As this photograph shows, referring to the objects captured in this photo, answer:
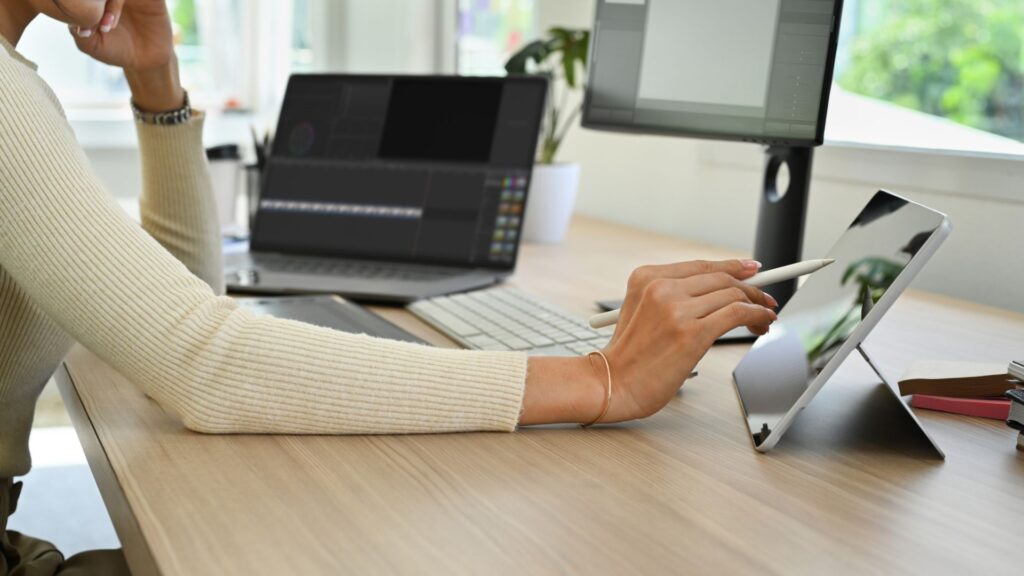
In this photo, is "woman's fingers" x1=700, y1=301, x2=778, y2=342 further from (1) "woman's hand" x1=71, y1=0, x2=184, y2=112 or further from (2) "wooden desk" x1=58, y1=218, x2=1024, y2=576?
(1) "woman's hand" x1=71, y1=0, x2=184, y2=112

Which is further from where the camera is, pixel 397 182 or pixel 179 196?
pixel 397 182

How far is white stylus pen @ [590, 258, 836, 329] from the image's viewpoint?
763 millimetres

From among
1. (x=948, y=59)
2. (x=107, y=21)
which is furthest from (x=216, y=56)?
(x=948, y=59)

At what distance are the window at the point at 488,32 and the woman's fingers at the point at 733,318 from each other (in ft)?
6.75

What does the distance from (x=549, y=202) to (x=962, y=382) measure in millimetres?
923

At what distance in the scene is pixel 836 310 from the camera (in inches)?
29.5

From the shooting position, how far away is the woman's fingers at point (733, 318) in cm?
73

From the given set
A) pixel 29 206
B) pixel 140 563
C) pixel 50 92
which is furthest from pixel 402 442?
pixel 50 92

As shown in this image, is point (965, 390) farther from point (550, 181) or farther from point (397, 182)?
point (550, 181)

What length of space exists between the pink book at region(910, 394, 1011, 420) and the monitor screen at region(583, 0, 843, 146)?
0.94ft

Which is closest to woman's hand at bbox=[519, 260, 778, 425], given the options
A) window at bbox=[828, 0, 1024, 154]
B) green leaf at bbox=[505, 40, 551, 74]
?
green leaf at bbox=[505, 40, 551, 74]

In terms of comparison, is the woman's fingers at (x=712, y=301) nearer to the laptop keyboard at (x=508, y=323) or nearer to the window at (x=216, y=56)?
the laptop keyboard at (x=508, y=323)

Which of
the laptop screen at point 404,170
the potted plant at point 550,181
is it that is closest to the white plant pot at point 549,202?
the potted plant at point 550,181

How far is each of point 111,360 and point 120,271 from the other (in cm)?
7
